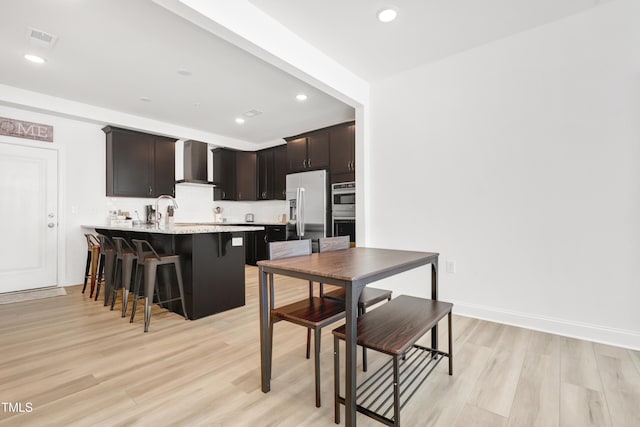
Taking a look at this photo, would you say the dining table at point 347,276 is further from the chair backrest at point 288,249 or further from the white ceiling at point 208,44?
the white ceiling at point 208,44

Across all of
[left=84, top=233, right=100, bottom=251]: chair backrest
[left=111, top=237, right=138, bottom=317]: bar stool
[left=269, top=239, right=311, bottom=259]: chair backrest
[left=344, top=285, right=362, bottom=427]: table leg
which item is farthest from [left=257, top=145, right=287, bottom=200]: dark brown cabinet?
[left=344, top=285, right=362, bottom=427]: table leg

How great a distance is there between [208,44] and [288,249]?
2153 millimetres

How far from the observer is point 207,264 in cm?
313

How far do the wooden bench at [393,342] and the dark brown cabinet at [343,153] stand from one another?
2696 mm

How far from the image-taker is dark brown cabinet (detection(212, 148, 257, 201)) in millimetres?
6262

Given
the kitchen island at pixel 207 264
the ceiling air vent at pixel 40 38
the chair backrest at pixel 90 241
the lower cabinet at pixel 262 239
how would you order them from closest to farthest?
the ceiling air vent at pixel 40 38 < the kitchen island at pixel 207 264 < the chair backrest at pixel 90 241 < the lower cabinet at pixel 262 239

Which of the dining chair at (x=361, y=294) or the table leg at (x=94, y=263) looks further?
the table leg at (x=94, y=263)

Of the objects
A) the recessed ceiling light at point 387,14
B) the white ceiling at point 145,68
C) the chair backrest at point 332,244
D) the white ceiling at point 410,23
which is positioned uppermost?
the white ceiling at point 410,23

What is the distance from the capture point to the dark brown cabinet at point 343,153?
445cm

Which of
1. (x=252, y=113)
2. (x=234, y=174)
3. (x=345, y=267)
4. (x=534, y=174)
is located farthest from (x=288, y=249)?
(x=234, y=174)

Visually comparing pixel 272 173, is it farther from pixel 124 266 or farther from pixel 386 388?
pixel 386 388

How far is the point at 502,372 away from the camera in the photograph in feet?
6.41

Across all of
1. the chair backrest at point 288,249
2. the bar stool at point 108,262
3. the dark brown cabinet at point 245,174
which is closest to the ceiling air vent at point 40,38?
the bar stool at point 108,262

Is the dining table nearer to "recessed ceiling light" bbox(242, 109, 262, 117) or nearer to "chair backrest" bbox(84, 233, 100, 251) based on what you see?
"recessed ceiling light" bbox(242, 109, 262, 117)
